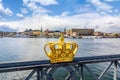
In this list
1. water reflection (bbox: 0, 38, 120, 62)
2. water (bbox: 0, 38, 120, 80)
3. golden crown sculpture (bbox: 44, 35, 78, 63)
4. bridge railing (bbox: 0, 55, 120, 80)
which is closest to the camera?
bridge railing (bbox: 0, 55, 120, 80)

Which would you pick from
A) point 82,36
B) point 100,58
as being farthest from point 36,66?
point 82,36

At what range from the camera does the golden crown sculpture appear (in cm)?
528

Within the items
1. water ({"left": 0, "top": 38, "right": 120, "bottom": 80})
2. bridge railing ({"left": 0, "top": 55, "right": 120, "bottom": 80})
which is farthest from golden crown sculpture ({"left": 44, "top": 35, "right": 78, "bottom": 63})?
water ({"left": 0, "top": 38, "right": 120, "bottom": 80})

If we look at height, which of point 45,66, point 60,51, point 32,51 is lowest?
point 32,51

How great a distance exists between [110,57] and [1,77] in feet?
44.8

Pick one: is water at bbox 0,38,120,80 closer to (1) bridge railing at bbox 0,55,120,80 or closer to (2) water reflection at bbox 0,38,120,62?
(2) water reflection at bbox 0,38,120,62

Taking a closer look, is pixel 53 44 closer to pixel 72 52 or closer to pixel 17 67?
pixel 72 52

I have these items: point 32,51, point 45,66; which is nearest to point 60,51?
point 45,66

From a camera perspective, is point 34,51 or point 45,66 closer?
point 45,66

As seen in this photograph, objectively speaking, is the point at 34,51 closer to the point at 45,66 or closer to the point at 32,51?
the point at 32,51

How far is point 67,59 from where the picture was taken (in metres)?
5.48

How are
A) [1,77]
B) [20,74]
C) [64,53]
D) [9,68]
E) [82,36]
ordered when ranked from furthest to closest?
[82,36] < [20,74] < [1,77] < [64,53] < [9,68]

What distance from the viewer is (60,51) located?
5398mm

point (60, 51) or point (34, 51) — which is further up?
point (60, 51)
